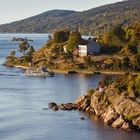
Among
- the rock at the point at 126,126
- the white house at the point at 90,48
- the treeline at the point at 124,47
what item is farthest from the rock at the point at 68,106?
the white house at the point at 90,48

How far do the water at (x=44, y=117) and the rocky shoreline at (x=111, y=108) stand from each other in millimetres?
819

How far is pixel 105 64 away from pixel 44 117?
4491cm

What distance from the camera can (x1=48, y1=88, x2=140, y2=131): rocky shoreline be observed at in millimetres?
49688

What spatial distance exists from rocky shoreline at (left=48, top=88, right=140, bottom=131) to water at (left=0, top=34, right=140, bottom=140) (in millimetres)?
819

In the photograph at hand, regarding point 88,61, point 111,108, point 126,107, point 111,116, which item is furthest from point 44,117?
point 88,61

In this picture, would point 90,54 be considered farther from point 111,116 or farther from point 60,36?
point 111,116

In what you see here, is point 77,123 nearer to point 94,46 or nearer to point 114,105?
point 114,105

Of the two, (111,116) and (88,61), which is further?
(88,61)

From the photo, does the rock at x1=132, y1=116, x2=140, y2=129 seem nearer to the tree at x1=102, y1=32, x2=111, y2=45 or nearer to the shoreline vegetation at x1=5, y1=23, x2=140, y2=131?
the shoreline vegetation at x1=5, y1=23, x2=140, y2=131

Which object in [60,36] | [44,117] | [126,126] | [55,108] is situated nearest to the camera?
[126,126]

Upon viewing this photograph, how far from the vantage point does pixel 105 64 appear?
99000 millimetres

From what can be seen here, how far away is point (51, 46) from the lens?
117750 millimetres

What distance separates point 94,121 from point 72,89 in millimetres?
22905

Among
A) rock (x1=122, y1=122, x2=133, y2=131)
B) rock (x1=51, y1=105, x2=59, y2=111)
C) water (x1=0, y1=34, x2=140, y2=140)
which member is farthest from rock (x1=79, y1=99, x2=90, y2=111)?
rock (x1=122, y1=122, x2=133, y2=131)
